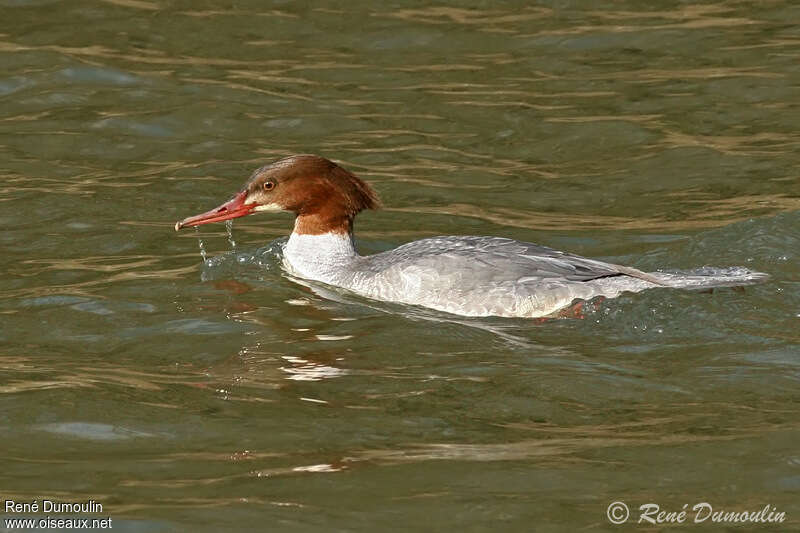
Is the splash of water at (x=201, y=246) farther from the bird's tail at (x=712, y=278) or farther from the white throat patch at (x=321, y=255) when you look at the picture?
the bird's tail at (x=712, y=278)

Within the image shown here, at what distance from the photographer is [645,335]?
7.92m

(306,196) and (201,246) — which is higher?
(306,196)

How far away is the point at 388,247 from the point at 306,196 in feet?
3.06

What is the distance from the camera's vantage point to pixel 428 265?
8664 mm

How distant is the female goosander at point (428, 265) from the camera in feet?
27.7

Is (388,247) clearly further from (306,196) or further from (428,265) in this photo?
(428,265)

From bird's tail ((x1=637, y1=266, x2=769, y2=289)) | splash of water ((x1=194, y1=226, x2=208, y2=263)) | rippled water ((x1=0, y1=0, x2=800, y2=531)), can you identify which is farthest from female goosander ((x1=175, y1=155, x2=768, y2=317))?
splash of water ((x1=194, y1=226, x2=208, y2=263))

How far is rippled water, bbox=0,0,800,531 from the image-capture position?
6004mm

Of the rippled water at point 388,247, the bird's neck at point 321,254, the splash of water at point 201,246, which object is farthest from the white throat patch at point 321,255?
the splash of water at point 201,246

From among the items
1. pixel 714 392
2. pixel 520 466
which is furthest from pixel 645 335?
pixel 520 466

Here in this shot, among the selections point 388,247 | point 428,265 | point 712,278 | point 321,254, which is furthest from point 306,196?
point 712,278

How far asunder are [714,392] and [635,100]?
6018 millimetres

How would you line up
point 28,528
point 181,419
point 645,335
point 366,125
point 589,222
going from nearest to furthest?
point 28,528
point 181,419
point 645,335
point 589,222
point 366,125

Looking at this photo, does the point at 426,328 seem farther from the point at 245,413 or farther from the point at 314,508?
the point at 314,508
